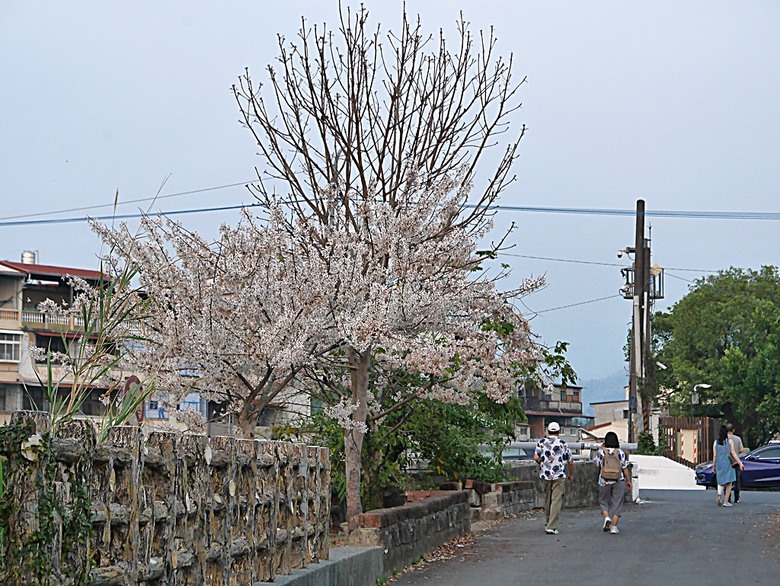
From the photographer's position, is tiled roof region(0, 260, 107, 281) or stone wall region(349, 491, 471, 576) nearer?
stone wall region(349, 491, 471, 576)

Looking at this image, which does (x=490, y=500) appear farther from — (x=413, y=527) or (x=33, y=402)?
(x=33, y=402)

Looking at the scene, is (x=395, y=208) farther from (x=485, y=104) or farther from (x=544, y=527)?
(x=544, y=527)

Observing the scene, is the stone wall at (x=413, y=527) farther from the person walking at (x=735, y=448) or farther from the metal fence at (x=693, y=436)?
the metal fence at (x=693, y=436)

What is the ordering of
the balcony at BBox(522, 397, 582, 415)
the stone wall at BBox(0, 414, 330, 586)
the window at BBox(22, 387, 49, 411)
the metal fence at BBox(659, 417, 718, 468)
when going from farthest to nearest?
the balcony at BBox(522, 397, 582, 415), the metal fence at BBox(659, 417, 718, 468), the window at BBox(22, 387, 49, 411), the stone wall at BBox(0, 414, 330, 586)

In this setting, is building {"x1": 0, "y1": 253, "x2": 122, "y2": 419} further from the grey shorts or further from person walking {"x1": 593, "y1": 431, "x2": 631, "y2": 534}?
the grey shorts

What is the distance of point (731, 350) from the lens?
2504 inches

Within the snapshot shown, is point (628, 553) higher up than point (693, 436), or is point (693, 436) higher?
point (693, 436)

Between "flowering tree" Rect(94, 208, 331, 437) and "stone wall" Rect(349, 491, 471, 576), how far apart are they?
189 centimetres

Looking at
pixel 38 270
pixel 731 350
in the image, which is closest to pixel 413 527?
pixel 38 270

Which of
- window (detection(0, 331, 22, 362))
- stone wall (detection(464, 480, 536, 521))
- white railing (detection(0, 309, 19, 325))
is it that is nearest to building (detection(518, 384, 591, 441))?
window (detection(0, 331, 22, 362))

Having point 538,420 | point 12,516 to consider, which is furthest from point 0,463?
point 538,420

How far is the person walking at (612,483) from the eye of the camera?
19.3m

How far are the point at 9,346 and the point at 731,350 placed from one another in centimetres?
3579

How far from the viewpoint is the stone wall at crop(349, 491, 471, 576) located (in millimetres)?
12797
